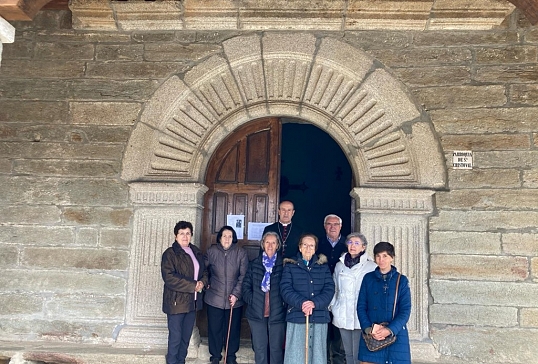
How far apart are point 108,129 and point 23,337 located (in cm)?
187

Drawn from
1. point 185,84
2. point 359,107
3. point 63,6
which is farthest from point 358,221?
point 63,6

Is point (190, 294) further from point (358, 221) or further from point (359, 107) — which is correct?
point (359, 107)

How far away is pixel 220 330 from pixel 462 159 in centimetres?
239

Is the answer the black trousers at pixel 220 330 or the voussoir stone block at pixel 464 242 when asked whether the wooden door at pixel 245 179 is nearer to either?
the black trousers at pixel 220 330

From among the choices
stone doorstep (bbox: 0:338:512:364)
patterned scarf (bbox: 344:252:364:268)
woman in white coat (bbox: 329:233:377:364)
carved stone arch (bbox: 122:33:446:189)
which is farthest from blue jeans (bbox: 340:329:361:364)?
carved stone arch (bbox: 122:33:446:189)

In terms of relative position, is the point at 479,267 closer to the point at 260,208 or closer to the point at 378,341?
the point at 378,341

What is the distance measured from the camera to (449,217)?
3662 millimetres

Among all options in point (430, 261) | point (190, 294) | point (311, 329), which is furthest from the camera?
point (430, 261)

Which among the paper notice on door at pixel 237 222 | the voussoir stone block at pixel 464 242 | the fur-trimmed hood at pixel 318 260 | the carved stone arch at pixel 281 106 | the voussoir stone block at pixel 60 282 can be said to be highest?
the carved stone arch at pixel 281 106

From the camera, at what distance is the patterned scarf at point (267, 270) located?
327 centimetres

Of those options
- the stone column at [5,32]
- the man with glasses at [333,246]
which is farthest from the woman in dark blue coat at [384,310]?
the stone column at [5,32]

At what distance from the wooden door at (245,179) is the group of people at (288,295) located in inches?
22.6

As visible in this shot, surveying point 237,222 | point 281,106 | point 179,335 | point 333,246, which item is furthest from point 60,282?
point 281,106

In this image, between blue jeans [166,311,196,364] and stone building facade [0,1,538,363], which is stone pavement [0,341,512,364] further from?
blue jeans [166,311,196,364]
